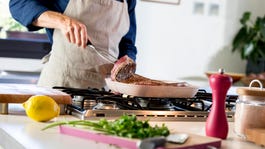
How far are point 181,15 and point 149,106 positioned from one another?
2.21 m

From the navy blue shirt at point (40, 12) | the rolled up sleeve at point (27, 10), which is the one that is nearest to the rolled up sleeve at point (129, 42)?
the navy blue shirt at point (40, 12)

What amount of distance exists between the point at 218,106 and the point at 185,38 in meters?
2.55

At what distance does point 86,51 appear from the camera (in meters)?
1.95

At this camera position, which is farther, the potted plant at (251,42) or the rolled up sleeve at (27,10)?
the potted plant at (251,42)

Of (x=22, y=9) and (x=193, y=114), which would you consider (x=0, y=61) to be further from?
(x=193, y=114)

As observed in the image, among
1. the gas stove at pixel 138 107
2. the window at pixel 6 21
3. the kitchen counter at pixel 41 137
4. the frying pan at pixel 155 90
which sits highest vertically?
the window at pixel 6 21

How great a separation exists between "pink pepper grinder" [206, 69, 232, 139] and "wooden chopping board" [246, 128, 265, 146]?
0.05 meters

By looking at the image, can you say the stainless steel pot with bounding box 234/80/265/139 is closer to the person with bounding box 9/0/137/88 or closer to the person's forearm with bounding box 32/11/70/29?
the person's forearm with bounding box 32/11/70/29

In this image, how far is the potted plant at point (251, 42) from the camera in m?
3.84

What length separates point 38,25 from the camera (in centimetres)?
183

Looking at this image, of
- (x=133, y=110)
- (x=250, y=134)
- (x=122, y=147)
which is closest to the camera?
(x=122, y=147)

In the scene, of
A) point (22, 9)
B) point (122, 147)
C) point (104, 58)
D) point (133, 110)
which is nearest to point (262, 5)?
point (104, 58)

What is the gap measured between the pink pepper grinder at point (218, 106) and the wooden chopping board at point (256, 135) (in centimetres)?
5

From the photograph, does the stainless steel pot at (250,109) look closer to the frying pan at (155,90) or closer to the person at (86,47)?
the frying pan at (155,90)
